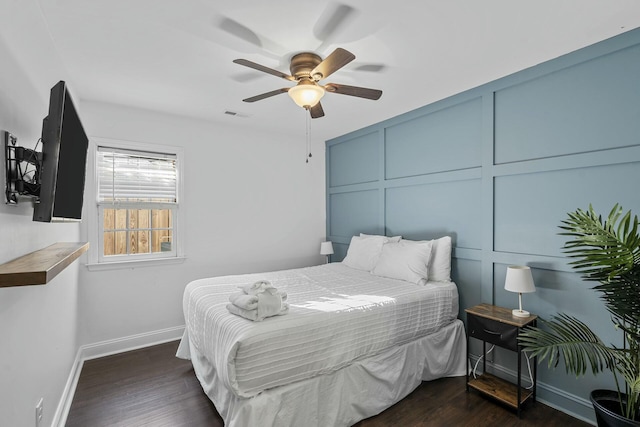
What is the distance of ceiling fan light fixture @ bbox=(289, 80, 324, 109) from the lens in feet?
7.03

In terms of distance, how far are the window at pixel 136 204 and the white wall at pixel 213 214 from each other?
0.44 ft

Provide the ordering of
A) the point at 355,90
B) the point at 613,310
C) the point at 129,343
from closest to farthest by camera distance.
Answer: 1. the point at 613,310
2. the point at 355,90
3. the point at 129,343

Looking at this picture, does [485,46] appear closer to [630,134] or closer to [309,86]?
[630,134]

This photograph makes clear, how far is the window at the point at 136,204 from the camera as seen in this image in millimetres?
3275

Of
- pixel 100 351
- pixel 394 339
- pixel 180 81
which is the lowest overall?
pixel 100 351

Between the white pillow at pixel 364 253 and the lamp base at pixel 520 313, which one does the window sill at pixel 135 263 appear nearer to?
the white pillow at pixel 364 253

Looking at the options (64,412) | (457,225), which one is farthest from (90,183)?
(457,225)

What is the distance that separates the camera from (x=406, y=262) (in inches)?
119

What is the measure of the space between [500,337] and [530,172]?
4.40 feet

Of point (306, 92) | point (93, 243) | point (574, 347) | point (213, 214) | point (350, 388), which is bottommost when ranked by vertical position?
point (350, 388)

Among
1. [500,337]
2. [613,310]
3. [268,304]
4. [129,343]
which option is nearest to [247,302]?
[268,304]

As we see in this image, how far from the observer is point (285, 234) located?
14.7 feet

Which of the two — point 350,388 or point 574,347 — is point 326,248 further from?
point 574,347

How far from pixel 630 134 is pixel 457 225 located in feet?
4.60
